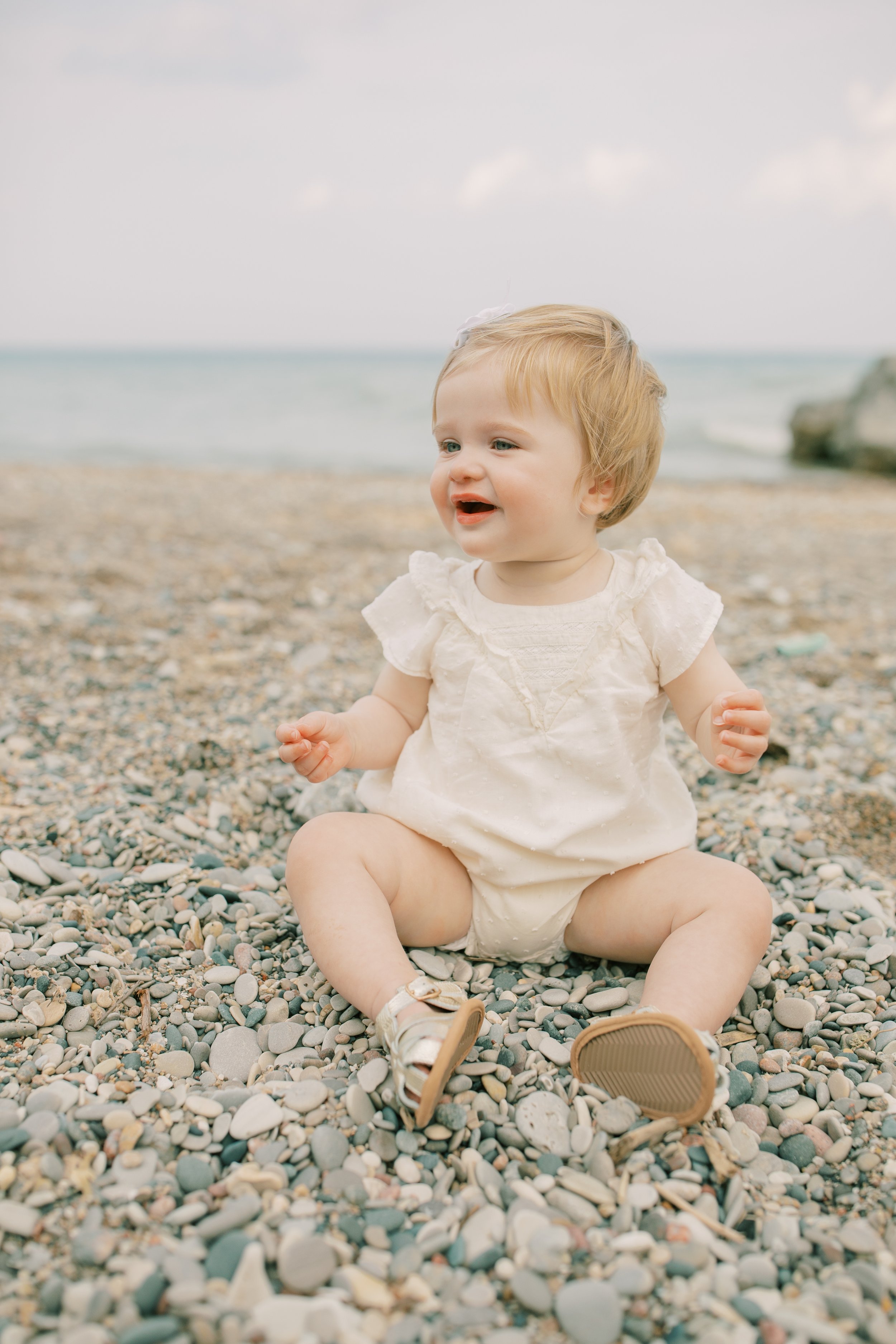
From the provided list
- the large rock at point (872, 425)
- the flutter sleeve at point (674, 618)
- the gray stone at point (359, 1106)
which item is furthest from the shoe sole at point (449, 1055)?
the large rock at point (872, 425)

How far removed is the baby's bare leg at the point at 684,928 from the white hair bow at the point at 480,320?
4.77 ft

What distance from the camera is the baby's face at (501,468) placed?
7.41 ft

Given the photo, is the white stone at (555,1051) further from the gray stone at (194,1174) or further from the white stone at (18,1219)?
the white stone at (18,1219)

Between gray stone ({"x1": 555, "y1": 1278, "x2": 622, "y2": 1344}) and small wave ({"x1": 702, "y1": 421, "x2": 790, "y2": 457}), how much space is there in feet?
66.7

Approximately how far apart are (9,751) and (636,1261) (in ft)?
9.43

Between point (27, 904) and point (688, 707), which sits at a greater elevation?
point (688, 707)

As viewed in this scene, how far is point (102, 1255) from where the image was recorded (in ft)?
4.98

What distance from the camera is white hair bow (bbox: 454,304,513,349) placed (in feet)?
8.04

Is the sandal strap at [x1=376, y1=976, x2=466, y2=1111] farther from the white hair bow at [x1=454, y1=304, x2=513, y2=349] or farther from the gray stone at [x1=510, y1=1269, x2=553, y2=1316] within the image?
the white hair bow at [x1=454, y1=304, x2=513, y2=349]

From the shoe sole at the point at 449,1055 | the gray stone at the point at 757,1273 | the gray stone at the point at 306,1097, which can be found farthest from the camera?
the gray stone at the point at 306,1097

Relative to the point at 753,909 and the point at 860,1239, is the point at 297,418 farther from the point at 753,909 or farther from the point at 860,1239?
the point at 860,1239

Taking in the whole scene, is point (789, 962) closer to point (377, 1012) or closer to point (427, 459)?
point (377, 1012)

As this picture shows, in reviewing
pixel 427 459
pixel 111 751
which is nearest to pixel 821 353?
pixel 427 459

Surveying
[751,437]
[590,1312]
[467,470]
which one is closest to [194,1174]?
[590,1312]
